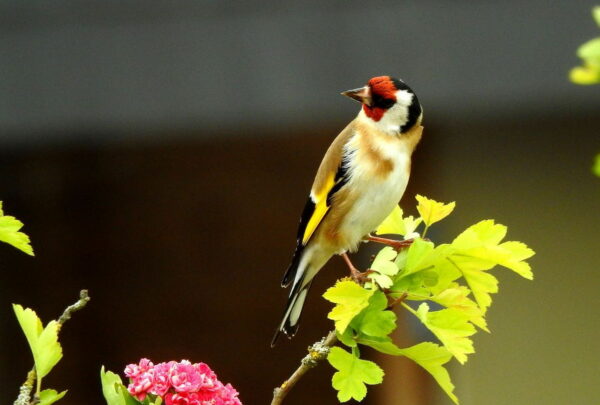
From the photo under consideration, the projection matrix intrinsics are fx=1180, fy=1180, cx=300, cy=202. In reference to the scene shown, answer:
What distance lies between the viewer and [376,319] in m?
1.07

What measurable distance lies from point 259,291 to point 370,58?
120 cm

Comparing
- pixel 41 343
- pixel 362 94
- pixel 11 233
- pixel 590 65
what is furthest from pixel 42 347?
pixel 590 65

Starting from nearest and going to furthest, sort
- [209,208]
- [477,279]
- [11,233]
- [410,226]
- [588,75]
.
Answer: [588,75]
[11,233]
[477,279]
[410,226]
[209,208]

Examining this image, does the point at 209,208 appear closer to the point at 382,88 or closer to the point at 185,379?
the point at 382,88

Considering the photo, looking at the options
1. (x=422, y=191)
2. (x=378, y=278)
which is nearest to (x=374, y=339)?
(x=378, y=278)

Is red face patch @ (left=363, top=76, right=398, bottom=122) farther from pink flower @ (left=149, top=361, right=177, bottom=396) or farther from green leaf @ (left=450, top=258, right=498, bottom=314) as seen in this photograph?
pink flower @ (left=149, top=361, right=177, bottom=396)

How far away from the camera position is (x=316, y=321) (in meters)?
4.43

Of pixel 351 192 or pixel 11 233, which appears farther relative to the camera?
pixel 351 192

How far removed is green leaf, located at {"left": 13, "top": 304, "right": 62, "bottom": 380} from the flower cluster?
0.07 m

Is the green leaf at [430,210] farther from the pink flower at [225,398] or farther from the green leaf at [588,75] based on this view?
the green leaf at [588,75]

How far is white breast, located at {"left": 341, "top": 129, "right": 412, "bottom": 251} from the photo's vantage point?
1.51 metres

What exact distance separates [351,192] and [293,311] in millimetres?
207

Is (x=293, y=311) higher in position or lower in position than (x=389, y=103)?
lower

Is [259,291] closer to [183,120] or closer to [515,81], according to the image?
[183,120]
